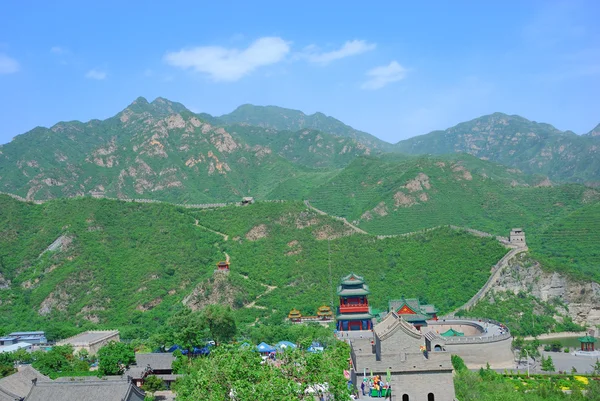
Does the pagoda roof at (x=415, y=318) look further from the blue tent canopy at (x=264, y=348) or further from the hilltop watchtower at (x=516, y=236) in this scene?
the hilltop watchtower at (x=516, y=236)

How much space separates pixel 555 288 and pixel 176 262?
5527 cm

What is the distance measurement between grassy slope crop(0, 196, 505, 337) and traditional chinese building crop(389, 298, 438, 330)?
7334 millimetres

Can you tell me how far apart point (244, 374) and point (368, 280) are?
182 feet

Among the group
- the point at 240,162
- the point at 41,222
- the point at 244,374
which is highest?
the point at 240,162

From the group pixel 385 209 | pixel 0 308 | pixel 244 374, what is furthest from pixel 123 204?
pixel 244 374

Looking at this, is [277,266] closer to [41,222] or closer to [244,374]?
[41,222]

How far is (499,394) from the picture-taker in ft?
129

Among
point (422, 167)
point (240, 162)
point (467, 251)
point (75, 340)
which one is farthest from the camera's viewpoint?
point (240, 162)

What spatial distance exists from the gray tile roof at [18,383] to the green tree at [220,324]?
16.9 metres

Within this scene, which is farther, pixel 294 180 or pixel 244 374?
pixel 294 180

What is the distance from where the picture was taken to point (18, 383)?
4512cm

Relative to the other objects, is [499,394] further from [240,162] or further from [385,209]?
[240,162]

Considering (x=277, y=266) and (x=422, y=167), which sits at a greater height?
(x=422, y=167)

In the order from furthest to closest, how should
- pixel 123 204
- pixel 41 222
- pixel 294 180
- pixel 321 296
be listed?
pixel 294 180 → pixel 123 204 → pixel 41 222 → pixel 321 296
